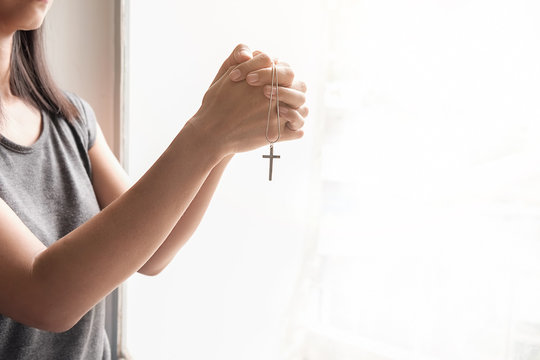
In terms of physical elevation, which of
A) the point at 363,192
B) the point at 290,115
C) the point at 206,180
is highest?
the point at 290,115

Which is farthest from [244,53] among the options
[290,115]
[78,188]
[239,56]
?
[78,188]

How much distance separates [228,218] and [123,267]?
2.61ft

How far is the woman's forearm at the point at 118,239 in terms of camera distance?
457 mm

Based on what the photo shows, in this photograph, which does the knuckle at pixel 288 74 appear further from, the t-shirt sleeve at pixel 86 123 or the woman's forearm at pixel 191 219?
the t-shirt sleeve at pixel 86 123

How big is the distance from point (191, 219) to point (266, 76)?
0.92ft

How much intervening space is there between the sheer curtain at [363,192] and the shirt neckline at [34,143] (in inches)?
15.9

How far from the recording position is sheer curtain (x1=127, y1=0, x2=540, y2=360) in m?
0.78

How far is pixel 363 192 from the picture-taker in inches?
42.1

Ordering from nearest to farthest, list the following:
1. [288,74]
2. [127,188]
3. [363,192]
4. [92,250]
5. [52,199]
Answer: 1. [92,250]
2. [288,74]
3. [52,199]
4. [127,188]
5. [363,192]

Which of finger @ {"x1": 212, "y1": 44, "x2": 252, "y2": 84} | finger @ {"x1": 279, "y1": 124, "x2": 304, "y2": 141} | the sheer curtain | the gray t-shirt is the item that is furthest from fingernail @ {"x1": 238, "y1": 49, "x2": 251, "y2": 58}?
the sheer curtain

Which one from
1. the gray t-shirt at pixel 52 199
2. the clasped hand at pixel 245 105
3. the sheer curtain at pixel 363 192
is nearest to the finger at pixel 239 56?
the clasped hand at pixel 245 105

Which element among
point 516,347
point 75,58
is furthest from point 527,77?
point 75,58

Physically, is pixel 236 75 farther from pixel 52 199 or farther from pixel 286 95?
pixel 52 199

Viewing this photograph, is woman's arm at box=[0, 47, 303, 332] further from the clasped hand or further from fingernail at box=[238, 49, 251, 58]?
fingernail at box=[238, 49, 251, 58]
